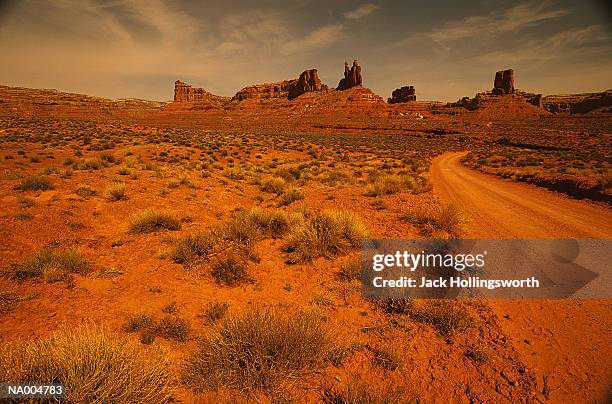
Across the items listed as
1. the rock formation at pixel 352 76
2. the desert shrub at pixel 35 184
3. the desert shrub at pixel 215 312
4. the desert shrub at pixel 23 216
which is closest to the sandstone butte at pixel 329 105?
the rock formation at pixel 352 76

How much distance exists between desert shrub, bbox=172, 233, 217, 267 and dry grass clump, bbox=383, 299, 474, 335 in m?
3.72

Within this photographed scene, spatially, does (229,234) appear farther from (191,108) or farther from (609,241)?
(191,108)

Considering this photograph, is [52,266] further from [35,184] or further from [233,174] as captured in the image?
[233,174]

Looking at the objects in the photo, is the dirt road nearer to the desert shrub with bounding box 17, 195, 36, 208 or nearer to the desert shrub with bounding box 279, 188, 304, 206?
the desert shrub with bounding box 279, 188, 304, 206

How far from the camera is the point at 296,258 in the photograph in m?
5.98

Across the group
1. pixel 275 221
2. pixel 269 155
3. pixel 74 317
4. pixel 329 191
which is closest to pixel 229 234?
pixel 275 221

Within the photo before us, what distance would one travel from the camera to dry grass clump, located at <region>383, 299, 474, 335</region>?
12.5 feet

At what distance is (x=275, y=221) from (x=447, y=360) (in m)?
5.14

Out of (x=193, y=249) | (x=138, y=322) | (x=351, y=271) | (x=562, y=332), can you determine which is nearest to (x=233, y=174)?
(x=193, y=249)

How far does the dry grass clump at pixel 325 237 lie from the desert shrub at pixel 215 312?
6.46 feet

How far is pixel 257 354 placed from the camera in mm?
3014

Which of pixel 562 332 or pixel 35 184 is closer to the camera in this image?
pixel 562 332

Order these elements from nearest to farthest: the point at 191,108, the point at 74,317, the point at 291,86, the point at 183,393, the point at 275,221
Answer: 1. the point at 183,393
2. the point at 74,317
3. the point at 275,221
4. the point at 191,108
5. the point at 291,86

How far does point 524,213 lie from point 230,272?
28.8ft
